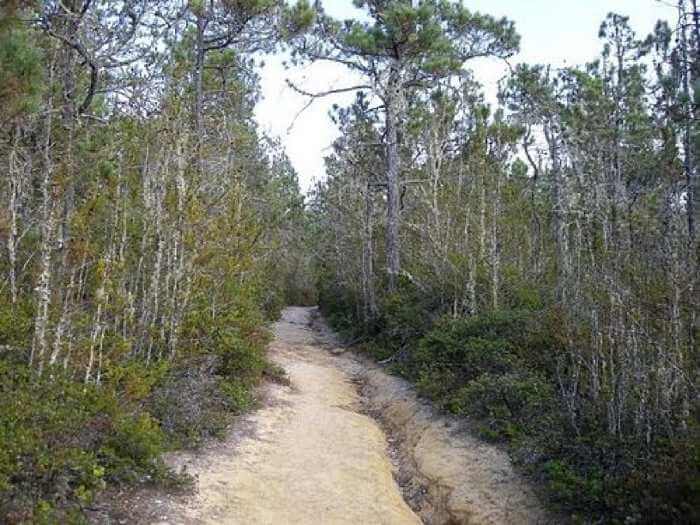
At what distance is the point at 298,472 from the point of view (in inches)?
237

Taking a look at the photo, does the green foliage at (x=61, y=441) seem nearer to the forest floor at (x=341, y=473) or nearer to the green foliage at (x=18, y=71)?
the forest floor at (x=341, y=473)

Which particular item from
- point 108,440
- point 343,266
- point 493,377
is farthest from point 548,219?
point 108,440

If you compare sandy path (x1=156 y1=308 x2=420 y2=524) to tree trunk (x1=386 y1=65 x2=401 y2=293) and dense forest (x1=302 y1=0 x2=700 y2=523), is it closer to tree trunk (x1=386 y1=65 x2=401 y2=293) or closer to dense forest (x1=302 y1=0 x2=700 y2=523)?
dense forest (x1=302 y1=0 x2=700 y2=523)

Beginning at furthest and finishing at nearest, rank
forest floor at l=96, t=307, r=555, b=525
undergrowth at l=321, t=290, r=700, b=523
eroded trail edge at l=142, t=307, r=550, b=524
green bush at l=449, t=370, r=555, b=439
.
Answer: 1. green bush at l=449, t=370, r=555, b=439
2. eroded trail edge at l=142, t=307, r=550, b=524
3. forest floor at l=96, t=307, r=555, b=525
4. undergrowth at l=321, t=290, r=700, b=523

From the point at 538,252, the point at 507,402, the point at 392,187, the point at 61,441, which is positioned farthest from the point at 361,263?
the point at 61,441

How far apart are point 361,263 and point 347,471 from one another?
1086 centimetres

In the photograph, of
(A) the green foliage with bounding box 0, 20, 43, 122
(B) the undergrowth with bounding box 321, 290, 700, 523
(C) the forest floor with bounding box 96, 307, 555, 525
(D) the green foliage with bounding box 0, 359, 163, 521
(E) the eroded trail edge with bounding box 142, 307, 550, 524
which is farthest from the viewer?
(E) the eroded trail edge with bounding box 142, 307, 550, 524

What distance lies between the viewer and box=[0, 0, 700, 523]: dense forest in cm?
484

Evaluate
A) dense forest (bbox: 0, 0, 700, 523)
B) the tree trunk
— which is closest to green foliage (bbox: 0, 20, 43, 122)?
dense forest (bbox: 0, 0, 700, 523)

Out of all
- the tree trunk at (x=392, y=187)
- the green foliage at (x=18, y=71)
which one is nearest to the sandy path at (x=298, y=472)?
the green foliage at (x=18, y=71)

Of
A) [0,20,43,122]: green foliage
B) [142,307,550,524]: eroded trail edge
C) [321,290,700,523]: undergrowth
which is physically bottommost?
[142,307,550,524]: eroded trail edge

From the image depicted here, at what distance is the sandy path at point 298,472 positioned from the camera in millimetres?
5020

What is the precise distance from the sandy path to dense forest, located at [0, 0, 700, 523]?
0.40 m

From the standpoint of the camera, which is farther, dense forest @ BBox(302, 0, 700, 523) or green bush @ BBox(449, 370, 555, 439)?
green bush @ BBox(449, 370, 555, 439)
